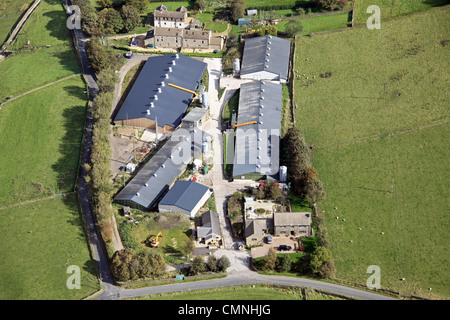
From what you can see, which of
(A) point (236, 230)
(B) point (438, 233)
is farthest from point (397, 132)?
(A) point (236, 230)

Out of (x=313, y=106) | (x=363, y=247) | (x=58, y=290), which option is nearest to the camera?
(x=58, y=290)

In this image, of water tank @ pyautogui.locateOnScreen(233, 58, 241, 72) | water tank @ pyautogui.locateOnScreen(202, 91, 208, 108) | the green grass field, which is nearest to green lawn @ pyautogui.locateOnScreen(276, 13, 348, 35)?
water tank @ pyautogui.locateOnScreen(233, 58, 241, 72)

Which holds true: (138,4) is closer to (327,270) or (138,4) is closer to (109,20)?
(109,20)

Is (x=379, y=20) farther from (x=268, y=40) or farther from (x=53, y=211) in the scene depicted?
(x=53, y=211)

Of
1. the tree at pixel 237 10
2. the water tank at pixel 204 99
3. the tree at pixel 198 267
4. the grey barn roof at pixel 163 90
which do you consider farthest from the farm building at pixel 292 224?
the tree at pixel 237 10

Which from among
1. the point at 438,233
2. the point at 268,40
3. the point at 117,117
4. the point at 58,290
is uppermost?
the point at 268,40

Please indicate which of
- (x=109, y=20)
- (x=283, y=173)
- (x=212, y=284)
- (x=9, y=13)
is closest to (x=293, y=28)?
(x=109, y=20)

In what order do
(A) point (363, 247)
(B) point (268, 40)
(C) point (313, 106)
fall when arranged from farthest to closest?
1. (B) point (268, 40)
2. (C) point (313, 106)
3. (A) point (363, 247)


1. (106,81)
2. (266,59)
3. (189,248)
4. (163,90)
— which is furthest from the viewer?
(266,59)

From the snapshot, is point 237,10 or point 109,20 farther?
point 237,10
